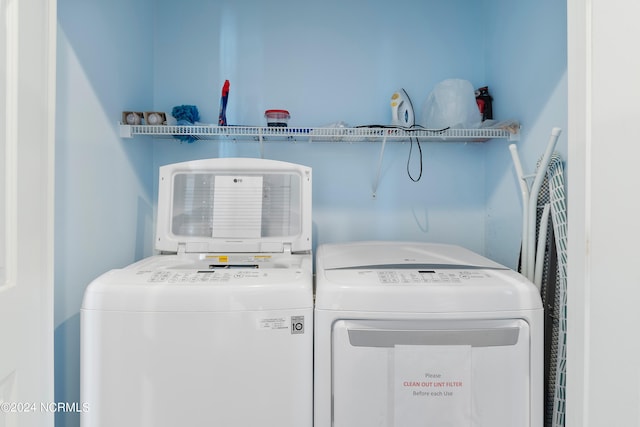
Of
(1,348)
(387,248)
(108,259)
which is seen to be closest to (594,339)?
(387,248)

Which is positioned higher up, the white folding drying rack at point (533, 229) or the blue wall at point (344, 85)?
the blue wall at point (344, 85)

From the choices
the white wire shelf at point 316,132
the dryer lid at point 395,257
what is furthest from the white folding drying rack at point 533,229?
the white wire shelf at point 316,132

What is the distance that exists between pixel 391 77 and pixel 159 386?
5.59 ft

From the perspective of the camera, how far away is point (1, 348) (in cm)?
70

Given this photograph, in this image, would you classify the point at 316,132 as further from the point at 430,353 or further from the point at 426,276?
the point at 430,353

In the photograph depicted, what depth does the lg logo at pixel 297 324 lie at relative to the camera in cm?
114

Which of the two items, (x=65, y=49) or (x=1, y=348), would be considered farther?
(x=65, y=49)

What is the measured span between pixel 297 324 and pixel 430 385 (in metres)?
0.43

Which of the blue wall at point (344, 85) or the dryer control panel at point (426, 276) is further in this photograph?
the blue wall at point (344, 85)

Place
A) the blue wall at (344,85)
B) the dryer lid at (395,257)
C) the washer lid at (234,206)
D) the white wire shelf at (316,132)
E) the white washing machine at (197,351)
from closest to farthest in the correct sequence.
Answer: the white washing machine at (197,351) → the dryer lid at (395,257) → the washer lid at (234,206) → the white wire shelf at (316,132) → the blue wall at (344,85)

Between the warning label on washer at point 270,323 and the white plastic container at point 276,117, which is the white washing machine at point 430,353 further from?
the white plastic container at point 276,117

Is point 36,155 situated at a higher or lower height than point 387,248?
higher

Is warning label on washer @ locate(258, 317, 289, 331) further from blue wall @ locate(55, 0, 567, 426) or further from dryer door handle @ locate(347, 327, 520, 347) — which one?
blue wall @ locate(55, 0, 567, 426)

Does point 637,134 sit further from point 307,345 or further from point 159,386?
point 159,386
